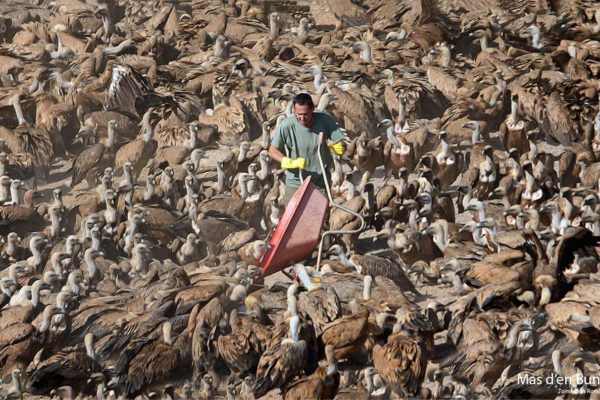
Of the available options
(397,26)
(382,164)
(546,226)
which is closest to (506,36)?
(397,26)

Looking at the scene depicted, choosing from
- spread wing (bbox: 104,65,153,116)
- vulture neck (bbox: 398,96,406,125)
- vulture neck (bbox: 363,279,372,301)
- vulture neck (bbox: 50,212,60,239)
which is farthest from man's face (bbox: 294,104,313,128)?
spread wing (bbox: 104,65,153,116)

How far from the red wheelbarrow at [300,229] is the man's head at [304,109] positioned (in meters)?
0.24

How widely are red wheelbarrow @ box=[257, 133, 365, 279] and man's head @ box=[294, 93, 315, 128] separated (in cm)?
24

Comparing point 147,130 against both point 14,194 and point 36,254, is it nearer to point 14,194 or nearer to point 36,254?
point 14,194

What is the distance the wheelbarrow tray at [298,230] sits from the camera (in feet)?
44.6

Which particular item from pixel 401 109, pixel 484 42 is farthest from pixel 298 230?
pixel 484 42

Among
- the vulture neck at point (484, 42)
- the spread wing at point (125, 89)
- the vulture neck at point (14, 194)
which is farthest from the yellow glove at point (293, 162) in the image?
the vulture neck at point (484, 42)

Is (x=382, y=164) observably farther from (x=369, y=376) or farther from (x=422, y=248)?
(x=369, y=376)

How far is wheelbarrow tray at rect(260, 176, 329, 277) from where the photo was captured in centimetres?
1359

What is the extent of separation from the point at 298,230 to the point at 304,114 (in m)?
1.00

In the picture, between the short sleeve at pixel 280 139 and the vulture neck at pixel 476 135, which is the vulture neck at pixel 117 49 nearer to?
the vulture neck at pixel 476 135

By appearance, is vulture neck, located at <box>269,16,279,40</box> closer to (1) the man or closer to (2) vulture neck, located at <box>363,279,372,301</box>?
(1) the man

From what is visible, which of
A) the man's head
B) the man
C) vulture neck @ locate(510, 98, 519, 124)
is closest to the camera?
the man's head

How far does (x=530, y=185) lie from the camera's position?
627 inches
